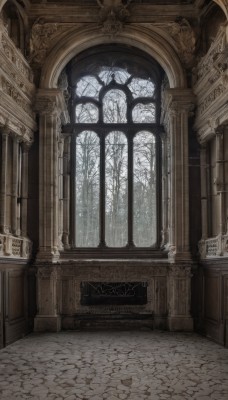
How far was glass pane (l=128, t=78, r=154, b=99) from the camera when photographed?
11.2 m

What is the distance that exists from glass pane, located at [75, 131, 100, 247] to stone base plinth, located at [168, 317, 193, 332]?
2403 millimetres

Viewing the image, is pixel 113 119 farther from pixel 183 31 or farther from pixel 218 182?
pixel 218 182

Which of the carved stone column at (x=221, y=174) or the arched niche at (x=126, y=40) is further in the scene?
the arched niche at (x=126, y=40)

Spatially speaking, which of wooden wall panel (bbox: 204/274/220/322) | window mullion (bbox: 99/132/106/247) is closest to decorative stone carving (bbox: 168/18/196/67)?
window mullion (bbox: 99/132/106/247)

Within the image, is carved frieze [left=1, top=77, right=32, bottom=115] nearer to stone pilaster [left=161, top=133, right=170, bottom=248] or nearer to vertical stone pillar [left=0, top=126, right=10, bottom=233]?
vertical stone pillar [left=0, top=126, right=10, bottom=233]

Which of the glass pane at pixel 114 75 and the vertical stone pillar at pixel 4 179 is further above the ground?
the glass pane at pixel 114 75

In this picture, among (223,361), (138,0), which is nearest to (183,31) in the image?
(138,0)

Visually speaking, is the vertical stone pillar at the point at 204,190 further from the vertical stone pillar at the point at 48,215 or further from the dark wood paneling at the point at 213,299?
the vertical stone pillar at the point at 48,215

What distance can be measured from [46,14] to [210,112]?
3881 mm

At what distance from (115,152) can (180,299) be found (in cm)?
345

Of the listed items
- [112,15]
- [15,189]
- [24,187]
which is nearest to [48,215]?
[24,187]

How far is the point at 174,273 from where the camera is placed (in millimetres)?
9375

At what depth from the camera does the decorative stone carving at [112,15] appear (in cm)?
982

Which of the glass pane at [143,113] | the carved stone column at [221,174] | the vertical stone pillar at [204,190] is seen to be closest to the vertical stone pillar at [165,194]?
the glass pane at [143,113]
